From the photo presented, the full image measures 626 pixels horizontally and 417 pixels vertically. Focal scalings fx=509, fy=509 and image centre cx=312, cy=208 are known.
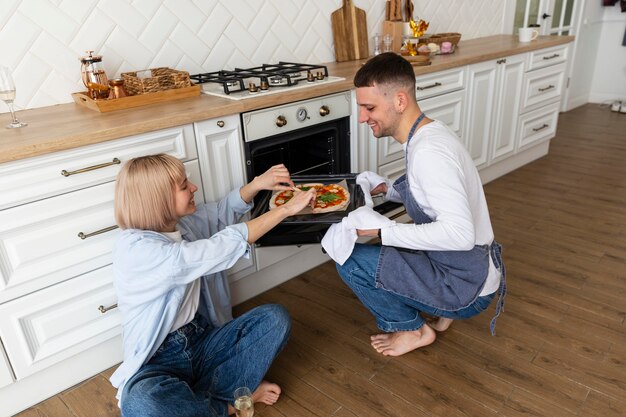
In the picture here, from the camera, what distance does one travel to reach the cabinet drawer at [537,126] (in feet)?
12.5

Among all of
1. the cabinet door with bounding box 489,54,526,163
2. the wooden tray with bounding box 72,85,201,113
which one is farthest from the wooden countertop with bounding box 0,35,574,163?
the cabinet door with bounding box 489,54,526,163

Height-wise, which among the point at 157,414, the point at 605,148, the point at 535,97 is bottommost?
the point at 605,148

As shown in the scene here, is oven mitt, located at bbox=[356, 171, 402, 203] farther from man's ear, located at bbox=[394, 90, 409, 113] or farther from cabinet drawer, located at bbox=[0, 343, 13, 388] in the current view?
cabinet drawer, located at bbox=[0, 343, 13, 388]

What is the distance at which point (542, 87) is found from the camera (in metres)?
3.83

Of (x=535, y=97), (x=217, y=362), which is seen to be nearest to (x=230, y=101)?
(x=217, y=362)

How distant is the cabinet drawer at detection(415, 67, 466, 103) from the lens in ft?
9.38

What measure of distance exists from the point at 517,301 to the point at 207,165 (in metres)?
1.50

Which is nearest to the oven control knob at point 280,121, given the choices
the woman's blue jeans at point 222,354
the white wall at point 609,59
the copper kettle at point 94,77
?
the copper kettle at point 94,77

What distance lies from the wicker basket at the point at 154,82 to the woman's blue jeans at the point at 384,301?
107 centimetres

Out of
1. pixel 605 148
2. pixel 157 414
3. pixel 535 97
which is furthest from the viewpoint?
pixel 605 148

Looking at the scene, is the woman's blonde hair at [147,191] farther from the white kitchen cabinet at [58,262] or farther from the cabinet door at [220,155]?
the cabinet door at [220,155]

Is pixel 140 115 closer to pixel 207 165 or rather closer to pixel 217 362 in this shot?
pixel 207 165

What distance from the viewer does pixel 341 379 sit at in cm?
189

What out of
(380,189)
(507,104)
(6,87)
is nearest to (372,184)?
(380,189)
